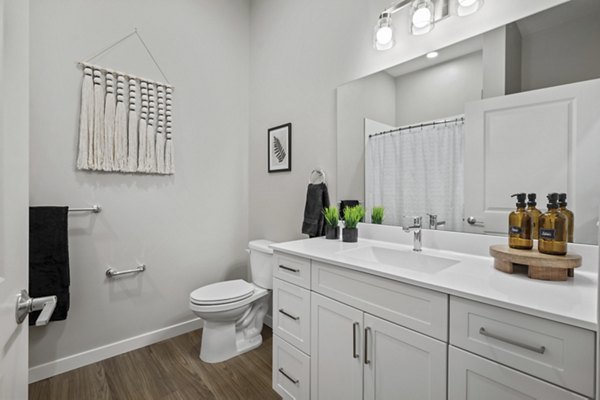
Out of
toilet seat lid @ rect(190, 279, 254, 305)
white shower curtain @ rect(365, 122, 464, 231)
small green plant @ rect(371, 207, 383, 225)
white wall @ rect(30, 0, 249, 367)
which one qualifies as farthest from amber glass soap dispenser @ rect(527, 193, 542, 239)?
white wall @ rect(30, 0, 249, 367)

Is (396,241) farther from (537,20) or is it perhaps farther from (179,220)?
(179,220)

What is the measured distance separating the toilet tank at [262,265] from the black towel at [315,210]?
42 centimetres

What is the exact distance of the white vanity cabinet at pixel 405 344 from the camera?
2.32 ft

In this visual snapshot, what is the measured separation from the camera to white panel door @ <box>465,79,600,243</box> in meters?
1.05

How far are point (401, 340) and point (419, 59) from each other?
1382 mm

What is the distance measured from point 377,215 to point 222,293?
1.19 metres

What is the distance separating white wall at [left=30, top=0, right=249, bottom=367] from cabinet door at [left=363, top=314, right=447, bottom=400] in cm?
176

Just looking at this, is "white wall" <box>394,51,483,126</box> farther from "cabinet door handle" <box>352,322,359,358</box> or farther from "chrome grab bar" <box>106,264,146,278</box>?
"chrome grab bar" <box>106,264,146,278</box>

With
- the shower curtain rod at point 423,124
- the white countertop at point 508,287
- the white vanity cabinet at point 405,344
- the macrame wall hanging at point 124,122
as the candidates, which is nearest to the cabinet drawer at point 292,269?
the white vanity cabinet at point 405,344

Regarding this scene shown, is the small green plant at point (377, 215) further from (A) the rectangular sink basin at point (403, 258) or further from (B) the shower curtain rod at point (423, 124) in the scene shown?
A: (B) the shower curtain rod at point (423, 124)

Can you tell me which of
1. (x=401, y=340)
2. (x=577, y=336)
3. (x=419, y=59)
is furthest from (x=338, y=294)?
(x=419, y=59)

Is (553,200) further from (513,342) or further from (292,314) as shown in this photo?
(292,314)

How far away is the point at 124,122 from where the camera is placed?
200 cm

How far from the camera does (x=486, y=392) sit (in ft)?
2.62
